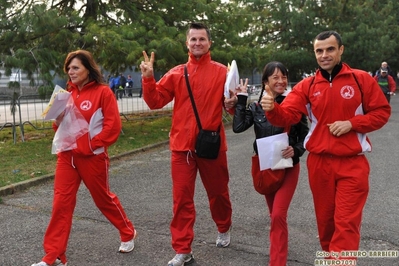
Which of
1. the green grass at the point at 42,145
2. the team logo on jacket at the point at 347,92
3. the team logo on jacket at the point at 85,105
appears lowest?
the green grass at the point at 42,145

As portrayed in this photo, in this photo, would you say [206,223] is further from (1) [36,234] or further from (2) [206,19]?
(2) [206,19]

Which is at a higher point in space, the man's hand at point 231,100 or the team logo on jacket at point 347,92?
the team logo on jacket at point 347,92

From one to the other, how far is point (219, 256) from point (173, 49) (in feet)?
23.2

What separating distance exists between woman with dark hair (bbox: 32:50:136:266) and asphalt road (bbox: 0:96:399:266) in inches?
17.0

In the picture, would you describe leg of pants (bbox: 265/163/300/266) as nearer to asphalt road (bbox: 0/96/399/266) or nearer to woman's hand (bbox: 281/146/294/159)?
woman's hand (bbox: 281/146/294/159)

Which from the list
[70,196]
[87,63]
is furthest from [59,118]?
[70,196]

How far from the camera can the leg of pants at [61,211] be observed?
3871mm

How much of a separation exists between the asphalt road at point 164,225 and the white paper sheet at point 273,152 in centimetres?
92

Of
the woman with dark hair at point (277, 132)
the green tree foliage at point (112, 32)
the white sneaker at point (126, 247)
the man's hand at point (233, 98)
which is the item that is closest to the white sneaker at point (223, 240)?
the woman with dark hair at point (277, 132)

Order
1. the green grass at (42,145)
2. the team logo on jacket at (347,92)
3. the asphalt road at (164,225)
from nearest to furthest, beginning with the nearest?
the team logo on jacket at (347,92)
the asphalt road at (164,225)
the green grass at (42,145)

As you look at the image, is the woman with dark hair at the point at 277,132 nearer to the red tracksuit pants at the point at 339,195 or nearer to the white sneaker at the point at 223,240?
the red tracksuit pants at the point at 339,195

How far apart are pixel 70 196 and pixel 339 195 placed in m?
2.22

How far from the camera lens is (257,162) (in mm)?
3852

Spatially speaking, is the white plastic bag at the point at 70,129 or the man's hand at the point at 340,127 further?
the white plastic bag at the point at 70,129
